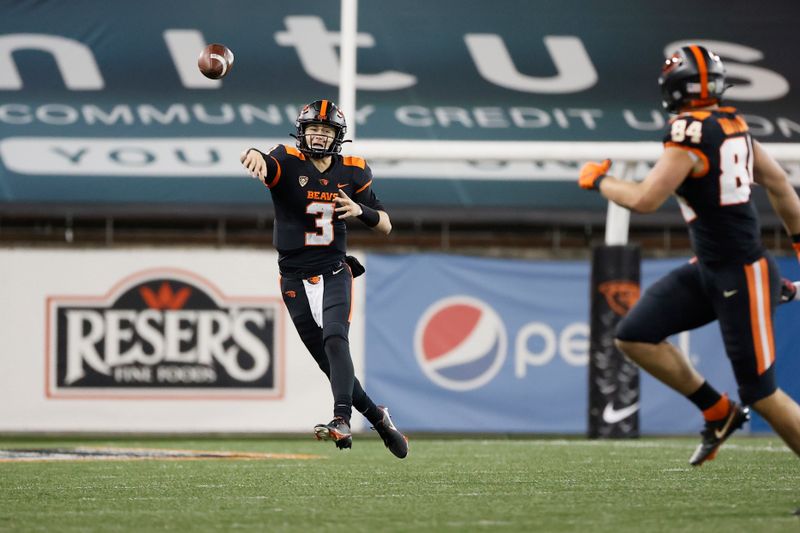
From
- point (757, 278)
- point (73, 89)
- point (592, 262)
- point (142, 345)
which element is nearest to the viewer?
point (757, 278)

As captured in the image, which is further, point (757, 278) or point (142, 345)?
point (142, 345)

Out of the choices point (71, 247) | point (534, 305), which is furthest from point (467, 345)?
point (71, 247)

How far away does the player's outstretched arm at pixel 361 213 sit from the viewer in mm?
5723

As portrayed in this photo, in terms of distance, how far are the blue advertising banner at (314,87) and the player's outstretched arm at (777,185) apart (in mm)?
6372

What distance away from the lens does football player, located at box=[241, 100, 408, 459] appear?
5871 mm

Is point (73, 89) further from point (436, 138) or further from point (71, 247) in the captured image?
point (436, 138)

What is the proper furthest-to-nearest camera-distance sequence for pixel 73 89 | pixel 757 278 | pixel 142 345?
pixel 73 89 < pixel 142 345 < pixel 757 278

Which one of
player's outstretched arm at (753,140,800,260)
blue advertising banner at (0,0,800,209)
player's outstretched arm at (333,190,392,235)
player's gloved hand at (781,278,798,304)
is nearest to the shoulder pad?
player's outstretched arm at (753,140,800,260)

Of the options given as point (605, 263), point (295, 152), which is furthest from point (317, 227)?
point (605, 263)

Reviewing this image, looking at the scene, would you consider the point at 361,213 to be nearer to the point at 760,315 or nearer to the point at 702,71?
the point at 702,71

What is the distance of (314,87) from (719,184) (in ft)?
23.3

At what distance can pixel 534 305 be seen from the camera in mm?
10688

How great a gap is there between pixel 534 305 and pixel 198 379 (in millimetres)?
2794

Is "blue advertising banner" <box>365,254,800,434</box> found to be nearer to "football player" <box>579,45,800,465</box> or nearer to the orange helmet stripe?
"football player" <box>579,45,800,465</box>
